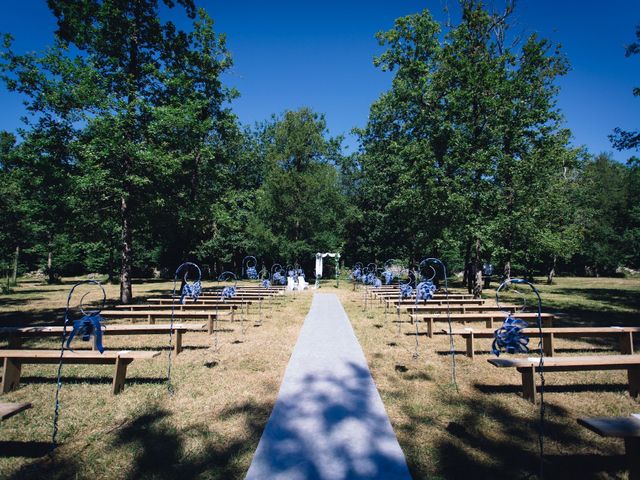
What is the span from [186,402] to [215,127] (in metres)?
16.7

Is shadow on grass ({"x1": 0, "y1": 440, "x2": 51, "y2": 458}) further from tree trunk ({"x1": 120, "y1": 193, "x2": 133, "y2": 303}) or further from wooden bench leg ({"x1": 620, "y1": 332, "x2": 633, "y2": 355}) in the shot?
tree trunk ({"x1": 120, "y1": 193, "x2": 133, "y2": 303})

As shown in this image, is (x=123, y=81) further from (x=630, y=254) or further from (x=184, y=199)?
(x=630, y=254)

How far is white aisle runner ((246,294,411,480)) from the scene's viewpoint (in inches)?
135

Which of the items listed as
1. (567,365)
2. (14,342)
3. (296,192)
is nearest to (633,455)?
(567,365)

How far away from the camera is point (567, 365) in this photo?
5.12 meters

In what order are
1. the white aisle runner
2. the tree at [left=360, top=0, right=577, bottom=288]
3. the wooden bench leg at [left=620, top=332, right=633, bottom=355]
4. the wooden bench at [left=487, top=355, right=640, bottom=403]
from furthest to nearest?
1. the tree at [left=360, top=0, right=577, bottom=288]
2. the wooden bench leg at [left=620, top=332, right=633, bottom=355]
3. the wooden bench at [left=487, top=355, right=640, bottom=403]
4. the white aisle runner

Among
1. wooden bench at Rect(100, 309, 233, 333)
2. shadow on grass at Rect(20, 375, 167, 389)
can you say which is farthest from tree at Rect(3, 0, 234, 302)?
shadow on grass at Rect(20, 375, 167, 389)

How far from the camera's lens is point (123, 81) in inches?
577

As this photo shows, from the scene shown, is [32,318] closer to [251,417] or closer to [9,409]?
[9,409]

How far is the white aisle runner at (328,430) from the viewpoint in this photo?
11.2 ft

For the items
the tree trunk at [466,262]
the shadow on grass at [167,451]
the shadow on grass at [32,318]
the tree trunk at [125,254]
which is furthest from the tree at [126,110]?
the tree trunk at [466,262]

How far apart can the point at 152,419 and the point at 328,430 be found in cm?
240

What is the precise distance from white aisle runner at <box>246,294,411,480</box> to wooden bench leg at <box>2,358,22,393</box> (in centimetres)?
443

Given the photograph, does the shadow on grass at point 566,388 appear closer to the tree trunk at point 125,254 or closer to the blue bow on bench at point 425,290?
the blue bow on bench at point 425,290
